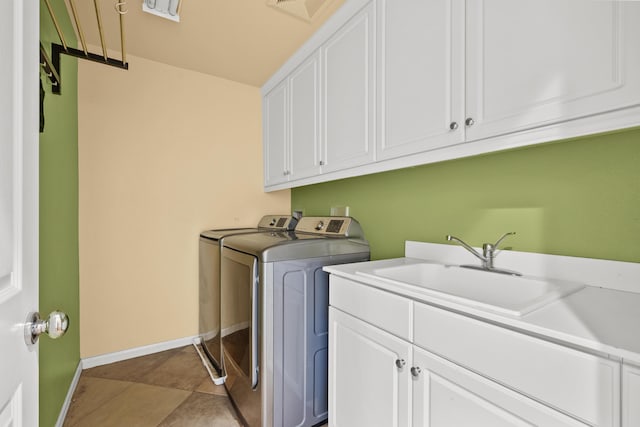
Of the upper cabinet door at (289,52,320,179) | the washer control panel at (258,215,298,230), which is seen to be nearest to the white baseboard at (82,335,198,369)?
the washer control panel at (258,215,298,230)

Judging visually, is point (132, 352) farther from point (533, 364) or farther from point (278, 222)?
point (533, 364)

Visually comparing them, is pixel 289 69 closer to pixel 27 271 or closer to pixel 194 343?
pixel 27 271

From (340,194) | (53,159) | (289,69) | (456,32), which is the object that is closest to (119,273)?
(53,159)

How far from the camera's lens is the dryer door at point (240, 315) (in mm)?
1491

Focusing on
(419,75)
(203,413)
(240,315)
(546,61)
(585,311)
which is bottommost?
(203,413)

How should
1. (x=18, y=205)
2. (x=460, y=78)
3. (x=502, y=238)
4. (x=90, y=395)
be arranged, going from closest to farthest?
(x=18, y=205), (x=460, y=78), (x=502, y=238), (x=90, y=395)

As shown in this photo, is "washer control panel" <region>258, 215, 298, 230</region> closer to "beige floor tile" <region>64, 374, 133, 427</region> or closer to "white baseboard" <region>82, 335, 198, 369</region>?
"white baseboard" <region>82, 335, 198, 369</region>

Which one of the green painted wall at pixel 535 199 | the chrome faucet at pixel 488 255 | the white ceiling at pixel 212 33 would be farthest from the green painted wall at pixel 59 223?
the chrome faucet at pixel 488 255

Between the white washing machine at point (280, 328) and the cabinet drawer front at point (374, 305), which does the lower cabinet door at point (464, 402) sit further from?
the white washing machine at point (280, 328)

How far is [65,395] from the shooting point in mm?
1732

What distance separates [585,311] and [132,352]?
2841 mm

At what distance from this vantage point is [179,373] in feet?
6.99

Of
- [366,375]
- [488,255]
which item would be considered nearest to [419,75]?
[488,255]

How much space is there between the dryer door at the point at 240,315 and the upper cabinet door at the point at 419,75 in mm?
952
